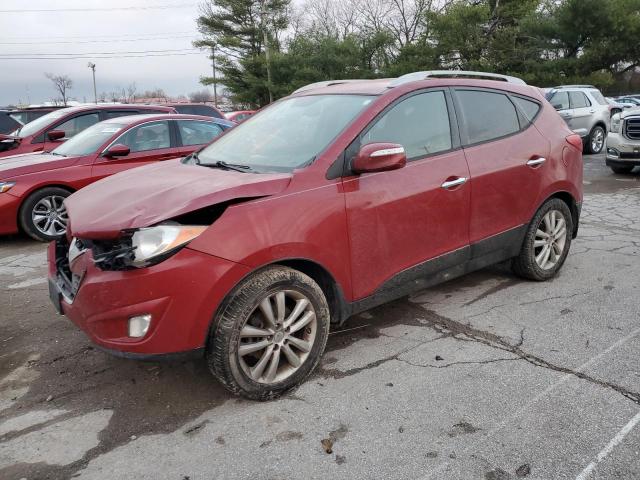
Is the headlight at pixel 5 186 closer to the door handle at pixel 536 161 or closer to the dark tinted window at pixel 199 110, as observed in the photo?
the door handle at pixel 536 161

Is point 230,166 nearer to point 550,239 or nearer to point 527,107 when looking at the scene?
point 527,107

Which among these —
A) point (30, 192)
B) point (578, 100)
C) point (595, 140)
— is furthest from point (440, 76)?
point (595, 140)

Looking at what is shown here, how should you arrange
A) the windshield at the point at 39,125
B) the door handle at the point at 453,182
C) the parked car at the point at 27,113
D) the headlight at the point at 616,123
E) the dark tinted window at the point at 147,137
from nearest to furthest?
the door handle at the point at 453,182 < the dark tinted window at the point at 147,137 < the windshield at the point at 39,125 < the headlight at the point at 616,123 < the parked car at the point at 27,113

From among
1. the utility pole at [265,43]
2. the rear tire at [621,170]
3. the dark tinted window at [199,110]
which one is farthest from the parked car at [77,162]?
the utility pole at [265,43]

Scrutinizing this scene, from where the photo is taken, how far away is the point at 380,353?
340 cm

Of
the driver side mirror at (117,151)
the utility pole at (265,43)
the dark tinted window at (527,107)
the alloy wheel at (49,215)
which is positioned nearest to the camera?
the dark tinted window at (527,107)

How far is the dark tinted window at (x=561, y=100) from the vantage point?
13625 millimetres

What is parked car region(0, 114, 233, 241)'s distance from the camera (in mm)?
6406

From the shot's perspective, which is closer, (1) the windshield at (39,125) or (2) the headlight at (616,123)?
(1) the windshield at (39,125)

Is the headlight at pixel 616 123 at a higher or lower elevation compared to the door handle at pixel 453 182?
higher

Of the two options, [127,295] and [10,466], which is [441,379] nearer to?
[127,295]

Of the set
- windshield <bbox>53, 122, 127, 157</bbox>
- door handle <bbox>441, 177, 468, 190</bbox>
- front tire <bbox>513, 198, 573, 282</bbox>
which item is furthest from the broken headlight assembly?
windshield <bbox>53, 122, 127, 157</bbox>

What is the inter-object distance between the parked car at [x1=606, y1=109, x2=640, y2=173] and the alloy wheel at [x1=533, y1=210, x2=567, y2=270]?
268 inches

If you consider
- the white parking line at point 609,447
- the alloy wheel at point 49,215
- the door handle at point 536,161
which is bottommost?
the white parking line at point 609,447
